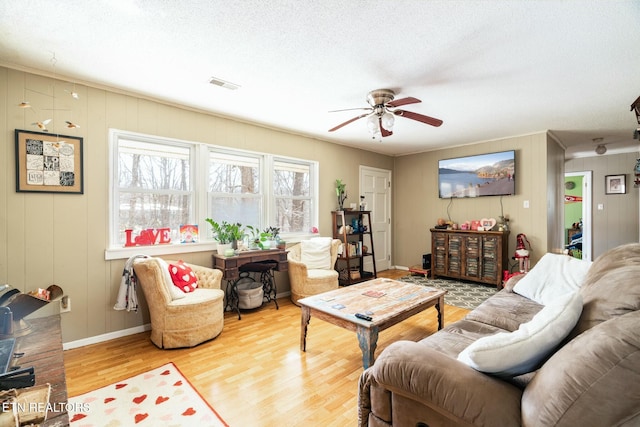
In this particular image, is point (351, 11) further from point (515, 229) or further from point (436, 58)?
point (515, 229)

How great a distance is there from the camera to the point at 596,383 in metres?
0.82

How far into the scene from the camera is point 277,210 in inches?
172

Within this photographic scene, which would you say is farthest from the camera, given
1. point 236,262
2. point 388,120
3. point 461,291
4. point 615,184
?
point 615,184

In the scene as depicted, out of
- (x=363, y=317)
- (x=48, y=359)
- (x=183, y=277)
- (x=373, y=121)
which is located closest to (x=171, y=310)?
(x=183, y=277)

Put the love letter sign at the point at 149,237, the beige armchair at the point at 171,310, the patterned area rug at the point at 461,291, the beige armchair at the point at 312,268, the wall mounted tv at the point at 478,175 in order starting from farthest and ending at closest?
the wall mounted tv at the point at 478,175 → the patterned area rug at the point at 461,291 → the beige armchair at the point at 312,268 → the love letter sign at the point at 149,237 → the beige armchair at the point at 171,310

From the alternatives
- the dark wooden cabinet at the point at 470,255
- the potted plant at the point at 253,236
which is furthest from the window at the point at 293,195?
the dark wooden cabinet at the point at 470,255

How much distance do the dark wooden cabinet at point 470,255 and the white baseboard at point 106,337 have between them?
4.50 m

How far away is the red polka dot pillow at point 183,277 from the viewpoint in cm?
287

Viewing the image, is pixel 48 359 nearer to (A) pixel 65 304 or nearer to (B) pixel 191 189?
(A) pixel 65 304

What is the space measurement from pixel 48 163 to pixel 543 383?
3.66 meters

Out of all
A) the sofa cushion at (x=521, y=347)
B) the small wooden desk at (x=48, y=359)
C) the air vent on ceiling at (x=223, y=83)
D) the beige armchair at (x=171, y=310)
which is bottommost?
the beige armchair at (x=171, y=310)

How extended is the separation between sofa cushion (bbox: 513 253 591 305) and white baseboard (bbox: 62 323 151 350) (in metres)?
3.77

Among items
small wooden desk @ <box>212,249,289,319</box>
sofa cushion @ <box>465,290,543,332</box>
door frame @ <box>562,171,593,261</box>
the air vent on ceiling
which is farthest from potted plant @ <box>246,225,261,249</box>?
door frame @ <box>562,171,593,261</box>

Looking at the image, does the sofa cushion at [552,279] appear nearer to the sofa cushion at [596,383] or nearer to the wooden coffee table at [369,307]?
the wooden coffee table at [369,307]
